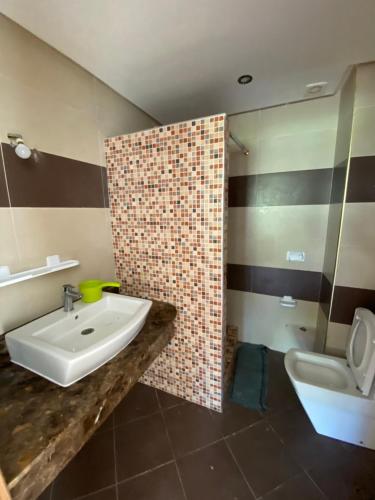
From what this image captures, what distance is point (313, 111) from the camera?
1755 mm

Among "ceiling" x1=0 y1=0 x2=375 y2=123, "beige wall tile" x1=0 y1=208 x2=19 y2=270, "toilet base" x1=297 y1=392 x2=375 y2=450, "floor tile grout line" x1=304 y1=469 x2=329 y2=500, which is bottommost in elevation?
"floor tile grout line" x1=304 y1=469 x2=329 y2=500

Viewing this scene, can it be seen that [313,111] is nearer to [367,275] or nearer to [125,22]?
[367,275]

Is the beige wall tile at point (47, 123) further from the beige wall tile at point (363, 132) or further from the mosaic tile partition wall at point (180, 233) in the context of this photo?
the beige wall tile at point (363, 132)

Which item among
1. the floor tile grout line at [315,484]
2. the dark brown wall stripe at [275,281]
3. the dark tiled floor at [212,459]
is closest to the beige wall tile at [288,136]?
the dark brown wall stripe at [275,281]

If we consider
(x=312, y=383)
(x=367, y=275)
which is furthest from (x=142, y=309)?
(x=367, y=275)

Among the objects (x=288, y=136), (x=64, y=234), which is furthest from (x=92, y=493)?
(x=288, y=136)

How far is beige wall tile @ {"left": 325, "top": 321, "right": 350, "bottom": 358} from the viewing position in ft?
5.27

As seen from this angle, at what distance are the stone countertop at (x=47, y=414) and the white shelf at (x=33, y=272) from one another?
0.31 metres

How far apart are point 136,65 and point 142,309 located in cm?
148

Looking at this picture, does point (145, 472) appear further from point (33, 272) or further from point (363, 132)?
point (363, 132)

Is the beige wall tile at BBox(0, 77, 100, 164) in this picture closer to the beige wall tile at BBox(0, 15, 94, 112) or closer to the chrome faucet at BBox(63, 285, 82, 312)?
the beige wall tile at BBox(0, 15, 94, 112)

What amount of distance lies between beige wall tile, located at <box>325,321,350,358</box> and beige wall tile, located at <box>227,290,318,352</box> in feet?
1.27

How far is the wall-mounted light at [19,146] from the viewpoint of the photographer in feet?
3.28

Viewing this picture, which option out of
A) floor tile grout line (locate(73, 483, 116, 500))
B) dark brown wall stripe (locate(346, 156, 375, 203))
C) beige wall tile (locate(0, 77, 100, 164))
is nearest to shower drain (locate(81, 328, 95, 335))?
floor tile grout line (locate(73, 483, 116, 500))
